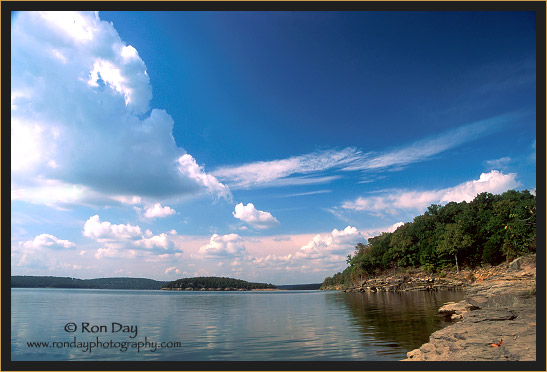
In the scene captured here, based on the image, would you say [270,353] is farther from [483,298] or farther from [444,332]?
[483,298]

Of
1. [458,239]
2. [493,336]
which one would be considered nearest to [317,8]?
[493,336]

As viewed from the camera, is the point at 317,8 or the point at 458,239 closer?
the point at 317,8

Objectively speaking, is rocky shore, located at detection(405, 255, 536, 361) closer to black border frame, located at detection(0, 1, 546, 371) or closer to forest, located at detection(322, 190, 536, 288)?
black border frame, located at detection(0, 1, 546, 371)

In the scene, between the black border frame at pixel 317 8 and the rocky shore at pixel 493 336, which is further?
the rocky shore at pixel 493 336

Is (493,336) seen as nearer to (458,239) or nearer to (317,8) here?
(317,8)

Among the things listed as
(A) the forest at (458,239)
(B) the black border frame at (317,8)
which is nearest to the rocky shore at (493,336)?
(B) the black border frame at (317,8)

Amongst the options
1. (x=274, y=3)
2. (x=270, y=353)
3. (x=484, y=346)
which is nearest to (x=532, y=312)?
(x=484, y=346)

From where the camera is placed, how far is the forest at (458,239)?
80.5 meters

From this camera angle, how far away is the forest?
264ft

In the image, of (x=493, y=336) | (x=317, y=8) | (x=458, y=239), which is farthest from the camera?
(x=458, y=239)

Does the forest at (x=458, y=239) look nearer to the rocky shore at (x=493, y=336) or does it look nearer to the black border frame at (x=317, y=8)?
the rocky shore at (x=493, y=336)

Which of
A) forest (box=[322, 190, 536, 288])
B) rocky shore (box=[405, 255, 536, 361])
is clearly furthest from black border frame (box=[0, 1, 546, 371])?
forest (box=[322, 190, 536, 288])

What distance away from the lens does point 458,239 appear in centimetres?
8650

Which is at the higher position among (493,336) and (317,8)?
(317,8)
